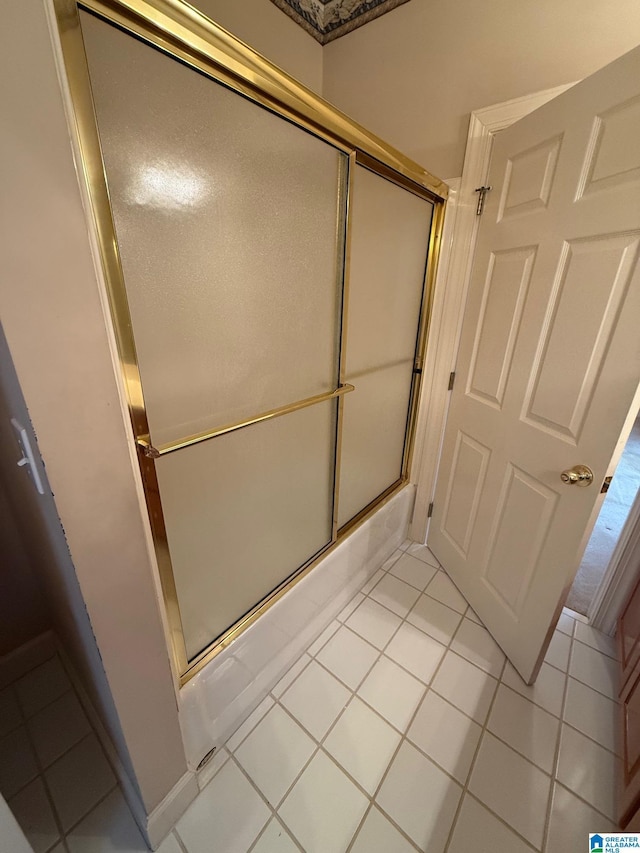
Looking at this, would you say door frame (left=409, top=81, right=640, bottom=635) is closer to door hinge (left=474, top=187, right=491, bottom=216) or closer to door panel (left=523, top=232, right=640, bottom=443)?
door hinge (left=474, top=187, right=491, bottom=216)

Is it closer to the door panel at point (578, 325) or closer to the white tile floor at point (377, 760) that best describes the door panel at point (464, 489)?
the door panel at point (578, 325)

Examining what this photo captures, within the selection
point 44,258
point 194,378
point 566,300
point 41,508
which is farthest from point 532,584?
point 44,258

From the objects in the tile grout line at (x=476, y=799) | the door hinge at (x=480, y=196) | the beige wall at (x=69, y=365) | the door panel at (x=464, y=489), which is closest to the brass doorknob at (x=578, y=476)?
the door panel at (x=464, y=489)

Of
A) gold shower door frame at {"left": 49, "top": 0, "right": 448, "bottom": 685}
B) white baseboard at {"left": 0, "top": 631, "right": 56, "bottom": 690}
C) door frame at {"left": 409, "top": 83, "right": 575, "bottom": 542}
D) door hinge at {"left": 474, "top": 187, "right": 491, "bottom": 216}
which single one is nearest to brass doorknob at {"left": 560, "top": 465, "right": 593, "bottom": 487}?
door frame at {"left": 409, "top": 83, "right": 575, "bottom": 542}

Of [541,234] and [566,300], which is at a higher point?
[541,234]

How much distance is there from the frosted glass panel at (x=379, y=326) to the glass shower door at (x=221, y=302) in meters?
0.14

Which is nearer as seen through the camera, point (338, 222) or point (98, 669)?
point (98, 669)

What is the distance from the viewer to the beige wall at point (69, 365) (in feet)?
1.39

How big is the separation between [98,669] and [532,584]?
1370 millimetres

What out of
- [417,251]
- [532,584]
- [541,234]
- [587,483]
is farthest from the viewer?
[417,251]

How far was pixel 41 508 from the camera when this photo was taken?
2.18 ft

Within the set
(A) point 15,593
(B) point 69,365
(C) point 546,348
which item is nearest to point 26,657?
(A) point 15,593

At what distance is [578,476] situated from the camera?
3.42 ft

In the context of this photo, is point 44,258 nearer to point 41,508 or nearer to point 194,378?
point 194,378
